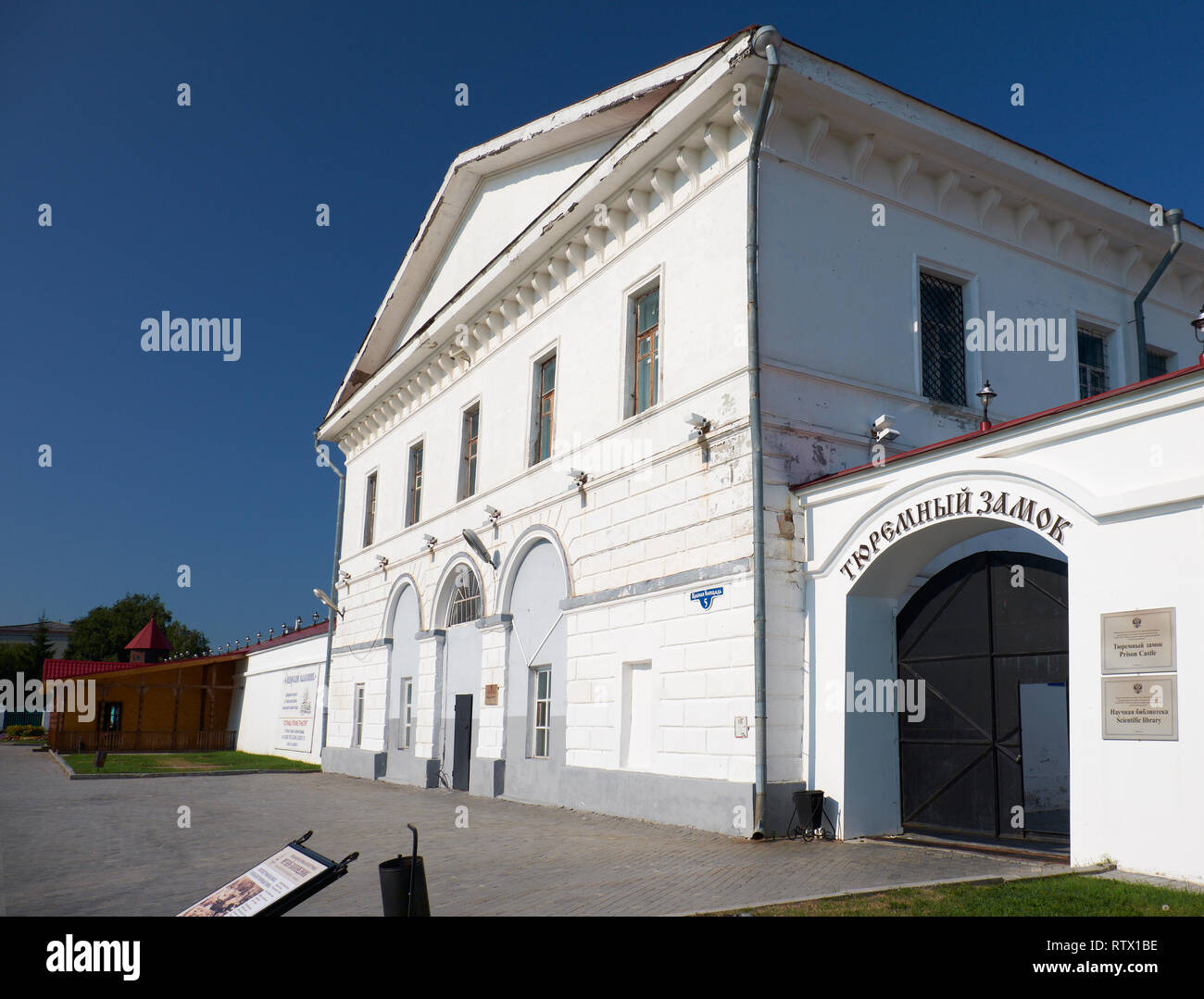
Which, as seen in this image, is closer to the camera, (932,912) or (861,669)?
(932,912)

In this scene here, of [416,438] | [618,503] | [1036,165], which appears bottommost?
[618,503]

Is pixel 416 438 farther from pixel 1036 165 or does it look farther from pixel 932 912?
pixel 932 912

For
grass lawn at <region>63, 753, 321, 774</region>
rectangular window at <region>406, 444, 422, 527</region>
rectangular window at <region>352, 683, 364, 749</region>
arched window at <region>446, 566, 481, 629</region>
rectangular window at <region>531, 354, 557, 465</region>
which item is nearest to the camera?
rectangular window at <region>531, 354, 557, 465</region>

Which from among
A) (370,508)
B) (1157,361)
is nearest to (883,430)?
(1157,361)

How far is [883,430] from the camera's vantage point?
12.8 metres

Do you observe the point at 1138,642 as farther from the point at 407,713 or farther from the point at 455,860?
the point at 407,713

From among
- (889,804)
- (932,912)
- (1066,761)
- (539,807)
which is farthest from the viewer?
(539,807)

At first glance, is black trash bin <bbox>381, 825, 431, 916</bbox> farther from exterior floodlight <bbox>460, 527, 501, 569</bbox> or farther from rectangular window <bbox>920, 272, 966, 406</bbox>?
exterior floodlight <bbox>460, 527, 501, 569</bbox>

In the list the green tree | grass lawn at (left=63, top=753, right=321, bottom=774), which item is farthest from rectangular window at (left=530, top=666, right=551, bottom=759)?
the green tree

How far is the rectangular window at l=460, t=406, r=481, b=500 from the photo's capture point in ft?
68.3

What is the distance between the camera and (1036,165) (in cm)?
1428

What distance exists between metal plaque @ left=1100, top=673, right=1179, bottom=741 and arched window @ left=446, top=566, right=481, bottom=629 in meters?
13.0
